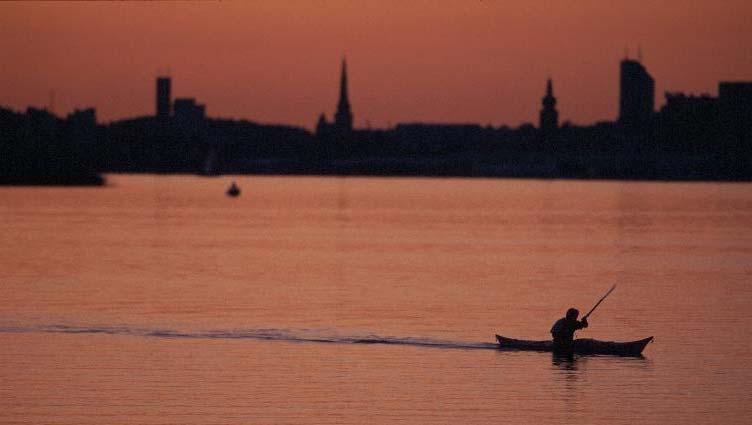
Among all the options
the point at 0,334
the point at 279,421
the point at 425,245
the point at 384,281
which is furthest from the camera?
the point at 425,245

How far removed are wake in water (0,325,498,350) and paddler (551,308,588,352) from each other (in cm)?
190

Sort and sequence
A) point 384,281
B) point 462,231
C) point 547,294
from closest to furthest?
point 547,294
point 384,281
point 462,231

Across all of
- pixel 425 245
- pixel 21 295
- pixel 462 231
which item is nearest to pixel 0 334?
pixel 21 295

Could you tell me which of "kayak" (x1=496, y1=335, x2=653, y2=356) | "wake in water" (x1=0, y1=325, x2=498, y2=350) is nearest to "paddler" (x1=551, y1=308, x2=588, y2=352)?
"kayak" (x1=496, y1=335, x2=653, y2=356)

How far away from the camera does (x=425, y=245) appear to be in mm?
80938

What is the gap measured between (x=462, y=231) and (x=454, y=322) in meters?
56.8

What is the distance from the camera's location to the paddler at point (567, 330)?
113 feet

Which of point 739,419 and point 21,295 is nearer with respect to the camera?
point 739,419

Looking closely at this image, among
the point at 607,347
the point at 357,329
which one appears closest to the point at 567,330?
the point at 607,347

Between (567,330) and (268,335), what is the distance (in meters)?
7.21

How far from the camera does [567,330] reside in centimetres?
3459

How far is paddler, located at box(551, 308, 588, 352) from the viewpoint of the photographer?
113 ft

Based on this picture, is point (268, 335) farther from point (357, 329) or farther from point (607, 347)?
point (607, 347)

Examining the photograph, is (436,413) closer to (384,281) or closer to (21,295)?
(21,295)
